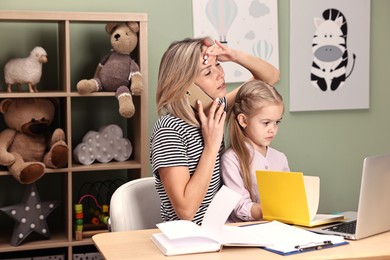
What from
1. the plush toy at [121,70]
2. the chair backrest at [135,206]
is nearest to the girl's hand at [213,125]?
the chair backrest at [135,206]

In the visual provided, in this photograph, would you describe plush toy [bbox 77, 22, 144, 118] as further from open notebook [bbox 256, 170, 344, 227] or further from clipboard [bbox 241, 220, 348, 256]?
clipboard [bbox 241, 220, 348, 256]

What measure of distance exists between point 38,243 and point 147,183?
3.63 ft

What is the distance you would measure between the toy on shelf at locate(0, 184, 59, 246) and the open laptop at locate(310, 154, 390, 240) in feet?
5.44

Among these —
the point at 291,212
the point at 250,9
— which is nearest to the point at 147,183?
the point at 291,212

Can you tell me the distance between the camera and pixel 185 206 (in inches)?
85.7

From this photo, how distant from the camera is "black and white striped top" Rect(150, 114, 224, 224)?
7.26 ft

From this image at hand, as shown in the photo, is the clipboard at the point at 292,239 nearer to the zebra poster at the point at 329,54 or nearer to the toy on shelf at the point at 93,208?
the toy on shelf at the point at 93,208

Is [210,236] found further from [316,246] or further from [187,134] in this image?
[187,134]

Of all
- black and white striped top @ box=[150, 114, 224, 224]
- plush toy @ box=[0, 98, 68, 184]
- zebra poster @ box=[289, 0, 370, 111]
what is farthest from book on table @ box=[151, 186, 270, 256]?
zebra poster @ box=[289, 0, 370, 111]

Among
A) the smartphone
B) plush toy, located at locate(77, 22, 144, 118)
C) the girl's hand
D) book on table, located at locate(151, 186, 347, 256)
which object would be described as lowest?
book on table, located at locate(151, 186, 347, 256)

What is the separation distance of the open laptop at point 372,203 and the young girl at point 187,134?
15.6 inches

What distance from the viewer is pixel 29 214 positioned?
3.31 m

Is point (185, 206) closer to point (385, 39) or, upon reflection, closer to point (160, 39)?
point (160, 39)

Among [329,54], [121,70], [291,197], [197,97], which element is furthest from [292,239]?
[329,54]
